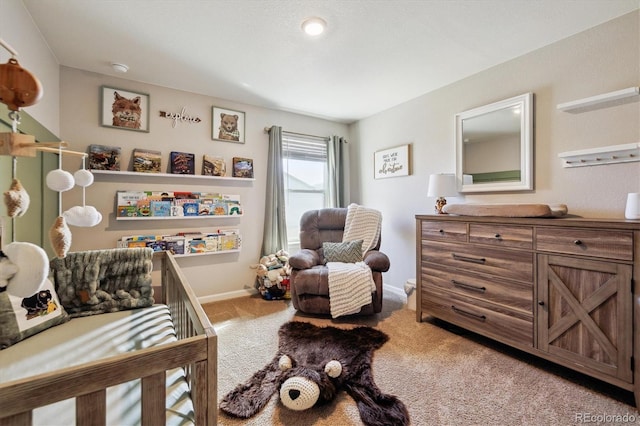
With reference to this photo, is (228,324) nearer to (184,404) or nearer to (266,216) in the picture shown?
(266,216)

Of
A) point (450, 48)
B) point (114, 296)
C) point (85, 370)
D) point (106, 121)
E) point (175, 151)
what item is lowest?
point (114, 296)

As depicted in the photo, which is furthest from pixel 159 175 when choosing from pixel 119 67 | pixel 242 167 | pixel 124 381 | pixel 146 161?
pixel 124 381

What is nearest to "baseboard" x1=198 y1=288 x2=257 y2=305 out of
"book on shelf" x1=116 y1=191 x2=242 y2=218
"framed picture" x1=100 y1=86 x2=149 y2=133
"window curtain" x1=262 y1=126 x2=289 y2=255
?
"window curtain" x1=262 y1=126 x2=289 y2=255

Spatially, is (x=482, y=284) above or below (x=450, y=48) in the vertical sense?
below

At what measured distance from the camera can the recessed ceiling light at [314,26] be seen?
186cm

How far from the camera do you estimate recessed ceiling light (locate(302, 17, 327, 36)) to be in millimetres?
1855

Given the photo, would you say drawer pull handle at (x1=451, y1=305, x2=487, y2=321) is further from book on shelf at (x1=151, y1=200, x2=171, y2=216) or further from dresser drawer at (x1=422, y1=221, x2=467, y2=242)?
book on shelf at (x1=151, y1=200, x2=171, y2=216)

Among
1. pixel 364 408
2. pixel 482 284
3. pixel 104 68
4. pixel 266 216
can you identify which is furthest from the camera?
pixel 266 216

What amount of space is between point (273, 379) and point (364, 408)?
22.4 inches

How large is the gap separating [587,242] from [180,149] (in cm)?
343

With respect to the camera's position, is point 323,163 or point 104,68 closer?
point 104,68

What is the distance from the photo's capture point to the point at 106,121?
262cm

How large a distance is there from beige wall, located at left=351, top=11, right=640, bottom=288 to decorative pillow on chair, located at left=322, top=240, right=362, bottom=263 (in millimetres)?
695

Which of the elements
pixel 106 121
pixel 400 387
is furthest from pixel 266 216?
pixel 400 387
